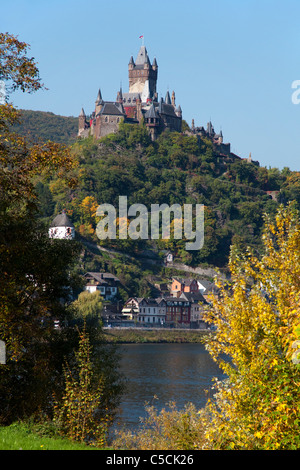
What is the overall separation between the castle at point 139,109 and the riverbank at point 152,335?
5974 centimetres

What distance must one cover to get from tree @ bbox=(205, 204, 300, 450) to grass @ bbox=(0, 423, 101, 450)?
269 centimetres

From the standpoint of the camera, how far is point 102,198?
13050 centimetres

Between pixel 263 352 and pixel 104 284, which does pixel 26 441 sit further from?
pixel 104 284

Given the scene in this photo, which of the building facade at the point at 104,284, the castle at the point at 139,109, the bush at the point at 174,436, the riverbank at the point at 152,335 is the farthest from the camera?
the castle at the point at 139,109

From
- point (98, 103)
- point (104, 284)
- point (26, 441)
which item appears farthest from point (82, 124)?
point (26, 441)

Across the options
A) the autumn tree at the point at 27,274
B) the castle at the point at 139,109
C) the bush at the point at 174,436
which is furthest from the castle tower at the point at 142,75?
the bush at the point at 174,436

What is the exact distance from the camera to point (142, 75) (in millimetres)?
160875

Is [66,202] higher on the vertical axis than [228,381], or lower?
higher

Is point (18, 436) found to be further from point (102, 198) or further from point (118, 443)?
point (102, 198)

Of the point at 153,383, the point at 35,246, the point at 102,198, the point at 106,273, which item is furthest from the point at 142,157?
the point at 35,246

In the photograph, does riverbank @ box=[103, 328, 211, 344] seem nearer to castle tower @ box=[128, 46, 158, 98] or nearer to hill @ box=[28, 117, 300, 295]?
hill @ box=[28, 117, 300, 295]

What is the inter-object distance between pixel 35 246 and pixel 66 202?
107718 millimetres

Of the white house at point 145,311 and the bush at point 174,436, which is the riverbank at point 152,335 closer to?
→ the white house at point 145,311

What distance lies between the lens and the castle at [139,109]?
490ft
